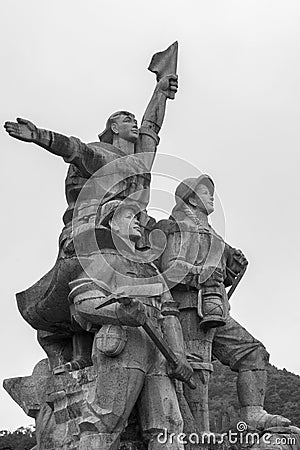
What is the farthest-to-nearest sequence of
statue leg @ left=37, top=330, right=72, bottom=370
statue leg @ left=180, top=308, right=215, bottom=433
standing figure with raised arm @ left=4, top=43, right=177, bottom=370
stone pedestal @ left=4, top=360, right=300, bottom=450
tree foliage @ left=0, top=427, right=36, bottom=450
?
tree foliage @ left=0, top=427, right=36, bottom=450 → statue leg @ left=37, top=330, right=72, bottom=370 → statue leg @ left=180, top=308, right=215, bottom=433 → standing figure with raised arm @ left=4, top=43, right=177, bottom=370 → stone pedestal @ left=4, top=360, right=300, bottom=450

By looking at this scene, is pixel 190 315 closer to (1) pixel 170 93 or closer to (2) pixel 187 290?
(2) pixel 187 290

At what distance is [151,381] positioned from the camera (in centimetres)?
972

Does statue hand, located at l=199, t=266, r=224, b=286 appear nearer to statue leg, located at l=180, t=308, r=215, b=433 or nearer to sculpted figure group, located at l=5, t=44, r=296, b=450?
sculpted figure group, located at l=5, t=44, r=296, b=450

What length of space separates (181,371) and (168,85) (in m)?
4.14

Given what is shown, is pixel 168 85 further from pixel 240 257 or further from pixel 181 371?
pixel 181 371

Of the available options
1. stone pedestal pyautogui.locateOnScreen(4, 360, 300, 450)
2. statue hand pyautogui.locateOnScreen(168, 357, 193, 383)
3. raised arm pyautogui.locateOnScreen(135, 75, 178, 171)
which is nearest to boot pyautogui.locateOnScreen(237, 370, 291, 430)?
stone pedestal pyautogui.locateOnScreen(4, 360, 300, 450)

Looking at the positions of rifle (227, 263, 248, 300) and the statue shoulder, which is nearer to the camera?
the statue shoulder

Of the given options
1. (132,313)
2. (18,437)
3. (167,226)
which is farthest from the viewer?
(18,437)

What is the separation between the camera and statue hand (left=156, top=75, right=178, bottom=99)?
12.1m

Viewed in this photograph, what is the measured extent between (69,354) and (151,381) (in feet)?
5.07

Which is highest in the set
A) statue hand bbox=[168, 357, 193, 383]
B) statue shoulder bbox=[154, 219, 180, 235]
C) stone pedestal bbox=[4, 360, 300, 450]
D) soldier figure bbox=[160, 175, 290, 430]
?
statue shoulder bbox=[154, 219, 180, 235]

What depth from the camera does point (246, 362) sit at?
11102 mm

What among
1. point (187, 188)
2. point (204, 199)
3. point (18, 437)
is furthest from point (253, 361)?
point (18, 437)

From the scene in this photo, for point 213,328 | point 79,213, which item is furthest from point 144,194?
point 213,328
